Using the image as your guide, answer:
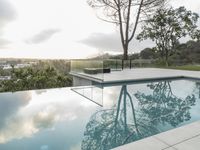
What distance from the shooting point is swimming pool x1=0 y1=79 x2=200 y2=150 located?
3.40 metres

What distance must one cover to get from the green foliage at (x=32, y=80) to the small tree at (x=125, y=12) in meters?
8.25

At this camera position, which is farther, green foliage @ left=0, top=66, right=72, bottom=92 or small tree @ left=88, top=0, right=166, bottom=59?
small tree @ left=88, top=0, right=166, bottom=59

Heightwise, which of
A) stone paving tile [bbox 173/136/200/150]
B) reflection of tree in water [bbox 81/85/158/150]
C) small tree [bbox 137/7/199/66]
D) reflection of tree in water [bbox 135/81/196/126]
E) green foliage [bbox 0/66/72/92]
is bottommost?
reflection of tree in water [bbox 81/85/158/150]

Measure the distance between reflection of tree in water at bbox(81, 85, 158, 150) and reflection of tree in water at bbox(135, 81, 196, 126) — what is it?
41cm

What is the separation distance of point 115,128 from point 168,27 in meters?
15.6

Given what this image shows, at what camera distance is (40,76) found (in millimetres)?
7828

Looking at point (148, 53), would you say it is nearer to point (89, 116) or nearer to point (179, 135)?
point (89, 116)

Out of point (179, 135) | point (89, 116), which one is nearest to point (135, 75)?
point (89, 116)

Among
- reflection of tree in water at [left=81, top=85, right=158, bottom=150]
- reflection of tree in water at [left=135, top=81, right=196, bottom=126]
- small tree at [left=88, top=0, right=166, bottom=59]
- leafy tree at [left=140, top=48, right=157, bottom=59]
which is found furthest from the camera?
leafy tree at [left=140, top=48, right=157, bottom=59]

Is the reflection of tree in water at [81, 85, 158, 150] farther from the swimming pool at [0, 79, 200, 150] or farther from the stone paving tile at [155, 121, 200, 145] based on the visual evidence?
the stone paving tile at [155, 121, 200, 145]

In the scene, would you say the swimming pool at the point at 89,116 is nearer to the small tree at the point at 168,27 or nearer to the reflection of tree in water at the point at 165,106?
the reflection of tree in water at the point at 165,106

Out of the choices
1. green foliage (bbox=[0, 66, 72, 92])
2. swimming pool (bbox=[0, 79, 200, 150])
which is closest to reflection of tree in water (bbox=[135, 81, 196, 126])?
swimming pool (bbox=[0, 79, 200, 150])

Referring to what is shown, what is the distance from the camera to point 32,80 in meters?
7.61

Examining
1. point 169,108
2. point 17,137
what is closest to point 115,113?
point 169,108
